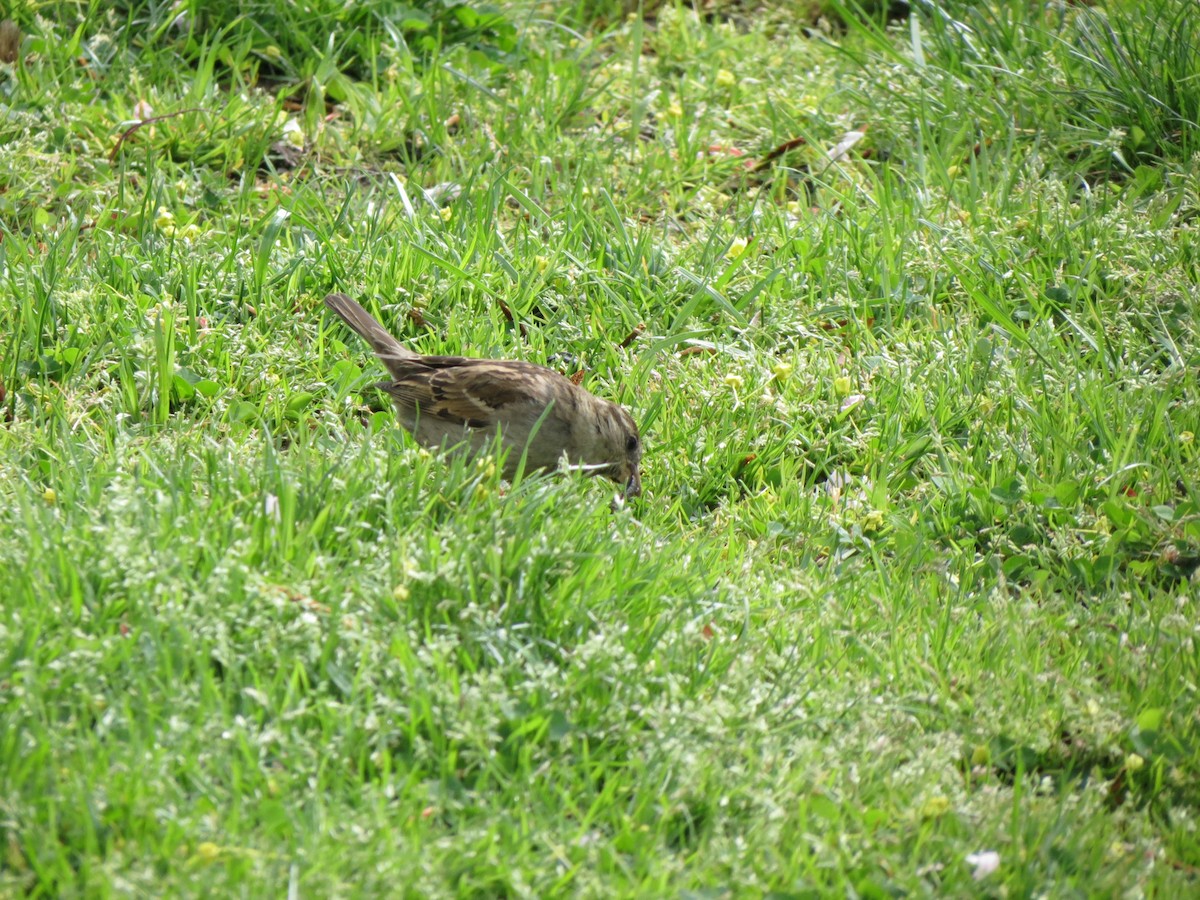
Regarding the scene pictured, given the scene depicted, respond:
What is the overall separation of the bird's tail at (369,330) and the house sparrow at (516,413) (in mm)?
63

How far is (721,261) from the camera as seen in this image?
5711mm

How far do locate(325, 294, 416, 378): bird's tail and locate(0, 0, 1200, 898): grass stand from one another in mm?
206

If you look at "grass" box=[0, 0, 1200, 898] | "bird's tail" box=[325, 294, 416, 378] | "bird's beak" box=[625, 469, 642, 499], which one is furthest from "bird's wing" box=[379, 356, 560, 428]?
"bird's beak" box=[625, 469, 642, 499]

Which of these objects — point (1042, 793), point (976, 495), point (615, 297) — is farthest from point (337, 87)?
point (1042, 793)

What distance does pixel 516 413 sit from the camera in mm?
4621

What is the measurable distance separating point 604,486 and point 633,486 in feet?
0.49

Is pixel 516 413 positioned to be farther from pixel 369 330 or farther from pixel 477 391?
→ pixel 369 330

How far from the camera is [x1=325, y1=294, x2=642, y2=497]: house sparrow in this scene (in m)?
4.58

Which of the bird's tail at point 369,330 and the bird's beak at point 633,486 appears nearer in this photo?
the bird's beak at point 633,486

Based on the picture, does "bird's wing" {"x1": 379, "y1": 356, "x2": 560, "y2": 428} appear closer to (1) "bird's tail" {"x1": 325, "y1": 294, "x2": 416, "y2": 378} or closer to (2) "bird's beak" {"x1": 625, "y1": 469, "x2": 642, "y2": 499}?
(1) "bird's tail" {"x1": 325, "y1": 294, "x2": 416, "y2": 378}

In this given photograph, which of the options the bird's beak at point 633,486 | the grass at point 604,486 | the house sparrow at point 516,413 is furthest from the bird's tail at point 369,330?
the bird's beak at point 633,486

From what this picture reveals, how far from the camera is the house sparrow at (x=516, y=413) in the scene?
15.0 feet

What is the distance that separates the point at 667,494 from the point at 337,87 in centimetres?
331

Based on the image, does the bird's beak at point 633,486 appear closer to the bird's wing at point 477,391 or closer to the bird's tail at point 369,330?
the bird's wing at point 477,391
